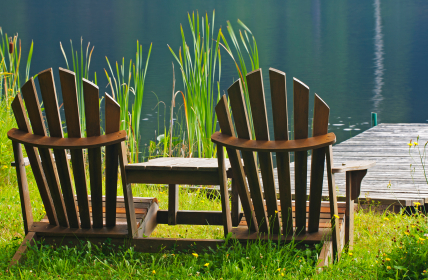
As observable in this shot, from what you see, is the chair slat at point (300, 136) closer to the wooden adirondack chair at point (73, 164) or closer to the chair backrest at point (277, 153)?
the chair backrest at point (277, 153)

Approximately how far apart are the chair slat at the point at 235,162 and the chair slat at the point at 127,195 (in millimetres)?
441

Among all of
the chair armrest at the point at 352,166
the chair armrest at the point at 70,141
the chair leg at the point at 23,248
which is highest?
the chair armrest at the point at 70,141

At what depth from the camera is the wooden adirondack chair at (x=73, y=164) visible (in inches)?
Result: 75.7

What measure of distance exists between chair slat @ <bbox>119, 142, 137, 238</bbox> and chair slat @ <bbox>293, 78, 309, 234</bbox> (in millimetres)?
748

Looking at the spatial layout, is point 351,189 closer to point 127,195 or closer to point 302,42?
point 127,195

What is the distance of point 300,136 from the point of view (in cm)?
186

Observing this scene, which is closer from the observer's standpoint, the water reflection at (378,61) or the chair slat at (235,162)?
the chair slat at (235,162)

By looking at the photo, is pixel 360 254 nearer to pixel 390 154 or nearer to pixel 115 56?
pixel 390 154

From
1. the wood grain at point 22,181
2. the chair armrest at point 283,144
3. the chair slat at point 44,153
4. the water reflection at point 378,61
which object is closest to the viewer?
the chair armrest at point 283,144

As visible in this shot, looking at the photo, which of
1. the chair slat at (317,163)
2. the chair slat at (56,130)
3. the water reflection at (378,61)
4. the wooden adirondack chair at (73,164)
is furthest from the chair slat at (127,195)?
the water reflection at (378,61)

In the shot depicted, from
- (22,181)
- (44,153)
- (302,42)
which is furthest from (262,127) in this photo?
(302,42)

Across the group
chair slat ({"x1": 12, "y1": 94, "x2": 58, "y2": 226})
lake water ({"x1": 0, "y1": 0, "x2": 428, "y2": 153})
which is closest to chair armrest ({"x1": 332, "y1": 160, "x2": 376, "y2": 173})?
chair slat ({"x1": 12, "y1": 94, "x2": 58, "y2": 226})

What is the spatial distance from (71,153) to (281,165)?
0.94 meters

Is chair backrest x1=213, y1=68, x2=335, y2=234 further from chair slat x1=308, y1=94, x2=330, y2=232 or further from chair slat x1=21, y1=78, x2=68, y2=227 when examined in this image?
chair slat x1=21, y1=78, x2=68, y2=227
